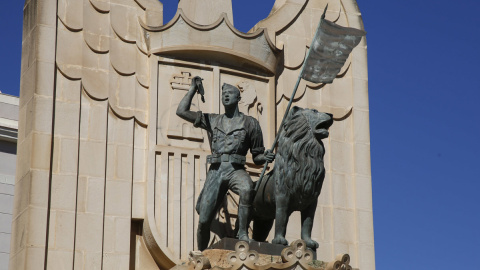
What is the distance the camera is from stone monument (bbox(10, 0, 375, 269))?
1708 cm

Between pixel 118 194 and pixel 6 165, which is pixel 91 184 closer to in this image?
pixel 118 194

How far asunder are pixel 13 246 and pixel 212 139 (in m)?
3.45

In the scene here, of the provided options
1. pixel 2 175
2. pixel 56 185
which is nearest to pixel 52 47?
pixel 56 185

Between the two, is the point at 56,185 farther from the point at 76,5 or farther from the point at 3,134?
the point at 3,134

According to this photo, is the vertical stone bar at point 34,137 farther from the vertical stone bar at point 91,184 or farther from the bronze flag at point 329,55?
the bronze flag at point 329,55

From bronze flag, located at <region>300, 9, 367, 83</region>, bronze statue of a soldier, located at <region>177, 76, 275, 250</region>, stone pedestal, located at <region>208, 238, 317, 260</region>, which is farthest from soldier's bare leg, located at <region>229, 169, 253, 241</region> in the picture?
bronze flag, located at <region>300, 9, 367, 83</region>

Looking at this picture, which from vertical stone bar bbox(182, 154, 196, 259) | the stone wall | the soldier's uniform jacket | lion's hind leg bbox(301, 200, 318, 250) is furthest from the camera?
the stone wall

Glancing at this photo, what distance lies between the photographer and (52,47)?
58.1 ft

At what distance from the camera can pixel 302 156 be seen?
15.3 metres

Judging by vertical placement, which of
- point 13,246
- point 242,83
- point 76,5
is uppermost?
point 76,5

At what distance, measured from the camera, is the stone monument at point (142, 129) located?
17.1 m

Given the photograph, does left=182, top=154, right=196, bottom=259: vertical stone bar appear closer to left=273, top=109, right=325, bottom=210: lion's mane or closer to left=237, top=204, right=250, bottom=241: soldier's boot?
left=237, top=204, right=250, bottom=241: soldier's boot

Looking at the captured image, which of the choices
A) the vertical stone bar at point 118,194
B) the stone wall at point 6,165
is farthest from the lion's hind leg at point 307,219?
the stone wall at point 6,165

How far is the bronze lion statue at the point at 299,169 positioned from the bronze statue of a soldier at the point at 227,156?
50 cm
